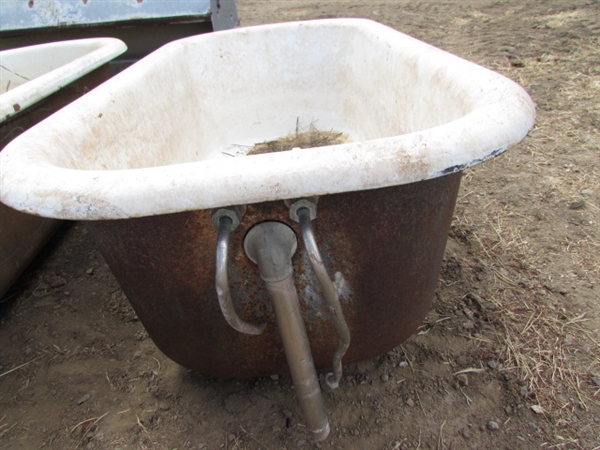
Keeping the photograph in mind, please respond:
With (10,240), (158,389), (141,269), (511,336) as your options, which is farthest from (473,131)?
(10,240)

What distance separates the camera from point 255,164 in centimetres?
57

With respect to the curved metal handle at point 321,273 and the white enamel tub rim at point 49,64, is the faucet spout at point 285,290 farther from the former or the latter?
Answer: the white enamel tub rim at point 49,64

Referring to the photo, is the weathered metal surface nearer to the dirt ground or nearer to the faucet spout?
the faucet spout

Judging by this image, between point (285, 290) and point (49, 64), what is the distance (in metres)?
1.66

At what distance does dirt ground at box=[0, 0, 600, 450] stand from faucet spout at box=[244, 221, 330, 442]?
271 millimetres

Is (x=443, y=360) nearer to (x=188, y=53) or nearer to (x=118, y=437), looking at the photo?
(x=118, y=437)

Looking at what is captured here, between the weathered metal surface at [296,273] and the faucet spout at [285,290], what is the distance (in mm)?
20

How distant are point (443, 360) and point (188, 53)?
49.9 inches

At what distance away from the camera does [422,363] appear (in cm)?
108

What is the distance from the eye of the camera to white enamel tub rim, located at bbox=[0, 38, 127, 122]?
1254 millimetres

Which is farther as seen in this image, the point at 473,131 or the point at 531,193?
the point at 531,193

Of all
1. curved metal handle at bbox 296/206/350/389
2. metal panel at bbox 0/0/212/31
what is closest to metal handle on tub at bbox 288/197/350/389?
curved metal handle at bbox 296/206/350/389

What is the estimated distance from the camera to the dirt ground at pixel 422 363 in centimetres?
96

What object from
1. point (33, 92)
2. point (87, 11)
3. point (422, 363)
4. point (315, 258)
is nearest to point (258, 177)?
point (315, 258)
